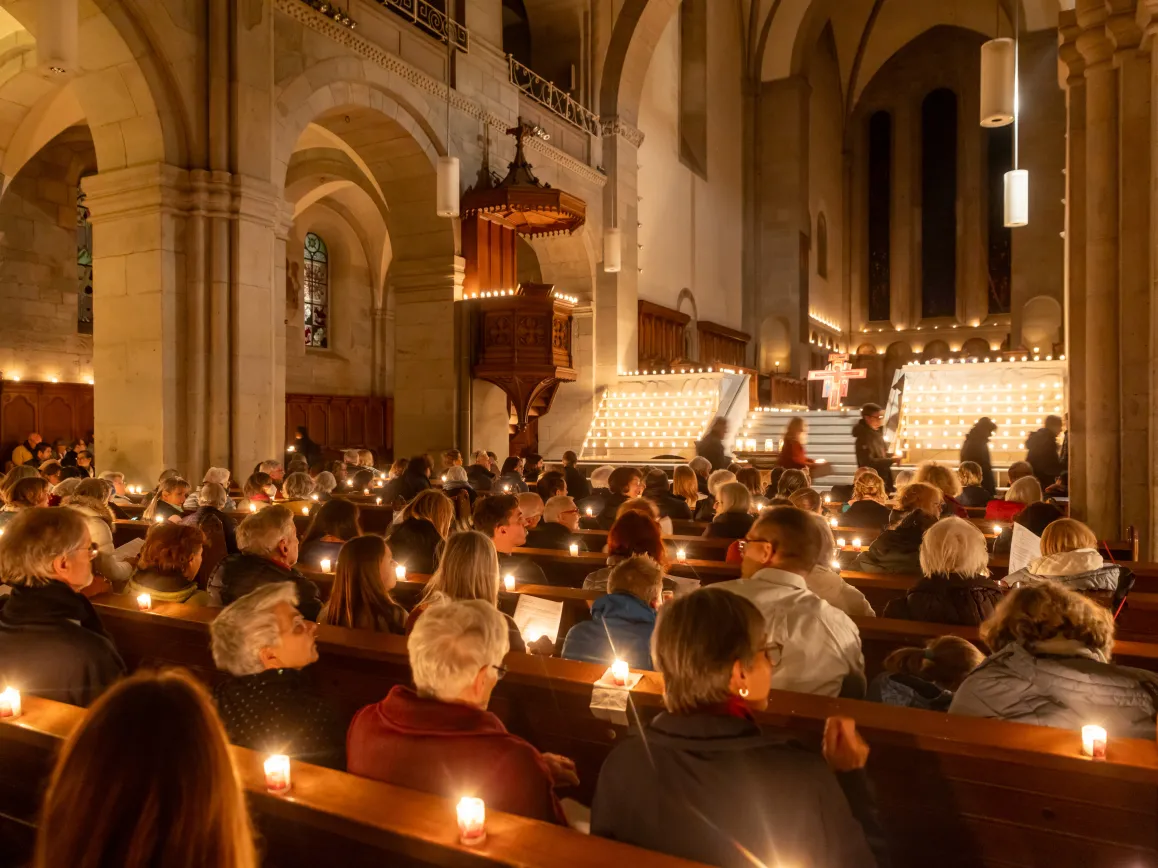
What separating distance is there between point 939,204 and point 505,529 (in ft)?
92.4

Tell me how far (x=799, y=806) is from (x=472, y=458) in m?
11.5

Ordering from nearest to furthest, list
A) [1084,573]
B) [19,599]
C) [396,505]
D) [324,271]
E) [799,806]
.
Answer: [799,806]
[19,599]
[1084,573]
[396,505]
[324,271]

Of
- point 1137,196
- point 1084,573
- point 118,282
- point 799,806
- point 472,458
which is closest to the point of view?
point 799,806

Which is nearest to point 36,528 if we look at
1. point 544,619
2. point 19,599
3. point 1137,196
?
point 19,599

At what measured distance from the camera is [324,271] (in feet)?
62.8

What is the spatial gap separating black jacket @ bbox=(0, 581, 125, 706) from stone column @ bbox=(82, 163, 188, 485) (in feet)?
20.3

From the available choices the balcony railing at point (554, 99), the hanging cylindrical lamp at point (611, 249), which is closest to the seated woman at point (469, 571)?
the hanging cylindrical lamp at point (611, 249)

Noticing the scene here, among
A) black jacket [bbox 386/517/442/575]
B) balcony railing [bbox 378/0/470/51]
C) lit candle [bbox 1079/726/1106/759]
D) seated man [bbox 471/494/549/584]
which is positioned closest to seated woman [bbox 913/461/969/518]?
seated man [bbox 471/494/549/584]

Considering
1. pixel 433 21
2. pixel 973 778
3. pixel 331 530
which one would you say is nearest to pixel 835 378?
pixel 433 21

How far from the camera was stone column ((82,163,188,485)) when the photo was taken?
842 cm

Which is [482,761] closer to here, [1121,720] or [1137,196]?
[1121,720]

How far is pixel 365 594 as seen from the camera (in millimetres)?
3197

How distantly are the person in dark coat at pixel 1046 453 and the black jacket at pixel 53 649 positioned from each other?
346 inches

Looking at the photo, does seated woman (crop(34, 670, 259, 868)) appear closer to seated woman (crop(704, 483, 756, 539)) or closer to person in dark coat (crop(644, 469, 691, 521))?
seated woman (crop(704, 483, 756, 539))
